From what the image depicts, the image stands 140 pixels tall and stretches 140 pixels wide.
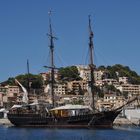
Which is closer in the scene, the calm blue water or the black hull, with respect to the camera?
the calm blue water

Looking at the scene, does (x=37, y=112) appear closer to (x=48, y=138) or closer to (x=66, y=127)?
(x=66, y=127)

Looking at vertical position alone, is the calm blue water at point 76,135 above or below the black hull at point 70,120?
below

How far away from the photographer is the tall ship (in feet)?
338

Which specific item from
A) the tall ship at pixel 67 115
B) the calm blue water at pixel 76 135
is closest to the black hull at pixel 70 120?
the tall ship at pixel 67 115

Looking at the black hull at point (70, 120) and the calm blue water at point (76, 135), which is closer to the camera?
the calm blue water at point (76, 135)

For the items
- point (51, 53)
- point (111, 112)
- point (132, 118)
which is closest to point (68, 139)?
point (111, 112)

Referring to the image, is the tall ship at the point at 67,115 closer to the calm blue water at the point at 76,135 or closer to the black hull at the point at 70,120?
the black hull at the point at 70,120

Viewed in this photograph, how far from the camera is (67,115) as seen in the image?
352 feet

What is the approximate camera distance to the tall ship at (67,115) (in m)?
103

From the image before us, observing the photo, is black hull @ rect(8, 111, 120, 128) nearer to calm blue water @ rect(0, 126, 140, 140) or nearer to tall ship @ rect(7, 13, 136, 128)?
tall ship @ rect(7, 13, 136, 128)

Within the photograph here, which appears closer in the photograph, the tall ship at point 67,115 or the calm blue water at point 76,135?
the calm blue water at point 76,135

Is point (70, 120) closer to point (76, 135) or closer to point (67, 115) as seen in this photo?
point (67, 115)

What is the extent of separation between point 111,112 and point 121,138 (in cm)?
3141

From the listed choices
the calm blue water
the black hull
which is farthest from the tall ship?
the calm blue water
